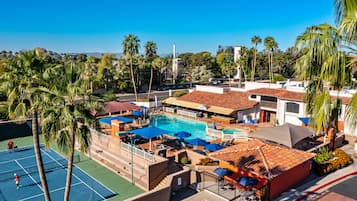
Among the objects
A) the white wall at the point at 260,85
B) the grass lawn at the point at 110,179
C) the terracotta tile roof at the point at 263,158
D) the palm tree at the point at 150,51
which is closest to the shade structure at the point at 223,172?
the terracotta tile roof at the point at 263,158

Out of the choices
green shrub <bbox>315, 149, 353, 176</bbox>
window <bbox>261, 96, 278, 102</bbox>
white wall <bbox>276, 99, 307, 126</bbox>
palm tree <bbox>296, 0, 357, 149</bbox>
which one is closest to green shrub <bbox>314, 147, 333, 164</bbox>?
green shrub <bbox>315, 149, 353, 176</bbox>

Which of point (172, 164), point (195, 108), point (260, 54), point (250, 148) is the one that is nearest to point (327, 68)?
point (250, 148)

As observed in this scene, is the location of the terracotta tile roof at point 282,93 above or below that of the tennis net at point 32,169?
above

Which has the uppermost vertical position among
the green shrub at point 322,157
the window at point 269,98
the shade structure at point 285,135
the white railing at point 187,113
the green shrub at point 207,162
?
the window at point 269,98

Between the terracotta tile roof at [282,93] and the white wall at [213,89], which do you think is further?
the white wall at [213,89]

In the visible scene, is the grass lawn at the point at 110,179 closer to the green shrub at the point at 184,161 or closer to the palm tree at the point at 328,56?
the green shrub at the point at 184,161

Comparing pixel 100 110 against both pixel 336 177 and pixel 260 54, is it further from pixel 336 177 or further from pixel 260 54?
pixel 260 54
